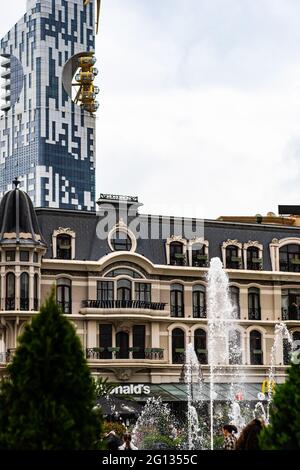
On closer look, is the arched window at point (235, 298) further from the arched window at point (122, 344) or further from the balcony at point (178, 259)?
the arched window at point (122, 344)

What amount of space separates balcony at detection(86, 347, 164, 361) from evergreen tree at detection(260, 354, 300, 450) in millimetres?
36322

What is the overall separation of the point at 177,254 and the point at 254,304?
480cm

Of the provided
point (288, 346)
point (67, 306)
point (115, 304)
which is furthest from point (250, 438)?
point (288, 346)

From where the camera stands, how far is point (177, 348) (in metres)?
51.9

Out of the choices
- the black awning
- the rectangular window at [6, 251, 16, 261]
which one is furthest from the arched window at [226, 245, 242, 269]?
the rectangular window at [6, 251, 16, 261]

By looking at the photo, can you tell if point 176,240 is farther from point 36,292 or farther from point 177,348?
point 36,292

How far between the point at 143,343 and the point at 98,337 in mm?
2266

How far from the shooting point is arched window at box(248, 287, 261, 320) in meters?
53.8

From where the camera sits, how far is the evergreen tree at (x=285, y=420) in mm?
12891

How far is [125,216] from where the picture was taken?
52438mm
